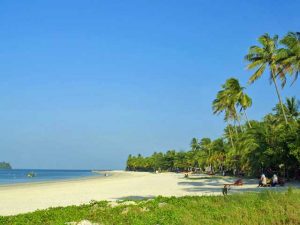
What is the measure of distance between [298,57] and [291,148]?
26.9ft

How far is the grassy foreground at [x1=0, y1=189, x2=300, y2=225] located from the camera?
1075 cm

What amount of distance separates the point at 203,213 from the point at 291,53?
98.2 ft

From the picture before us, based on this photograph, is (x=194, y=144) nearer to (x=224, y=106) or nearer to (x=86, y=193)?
(x=224, y=106)

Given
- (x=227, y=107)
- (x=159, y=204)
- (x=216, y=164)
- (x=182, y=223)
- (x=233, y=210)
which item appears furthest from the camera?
(x=216, y=164)

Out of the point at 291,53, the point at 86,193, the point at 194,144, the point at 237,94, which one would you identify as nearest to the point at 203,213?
the point at 86,193

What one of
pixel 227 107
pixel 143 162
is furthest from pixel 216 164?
pixel 143 162

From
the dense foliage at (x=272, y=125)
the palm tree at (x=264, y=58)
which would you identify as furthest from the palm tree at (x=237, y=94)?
the palm tree at (x=264, y=58)

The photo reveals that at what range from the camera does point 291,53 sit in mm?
38812

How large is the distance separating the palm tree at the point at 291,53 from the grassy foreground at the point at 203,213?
2644 centimetres

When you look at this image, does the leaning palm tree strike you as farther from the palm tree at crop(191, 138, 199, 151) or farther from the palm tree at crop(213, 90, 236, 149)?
the palm tree at crop(191, 138, 199, 151)

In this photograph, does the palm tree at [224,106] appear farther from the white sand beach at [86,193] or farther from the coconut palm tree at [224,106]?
the white sand beach at [86,193]

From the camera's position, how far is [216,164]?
82.4m

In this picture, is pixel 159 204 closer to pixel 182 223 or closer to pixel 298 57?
pixel 182 223

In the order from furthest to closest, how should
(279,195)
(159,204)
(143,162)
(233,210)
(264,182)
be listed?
1. (143,162)
2. (264,182)
3. (159,204)
4. (279,195)
5. (233,210)
